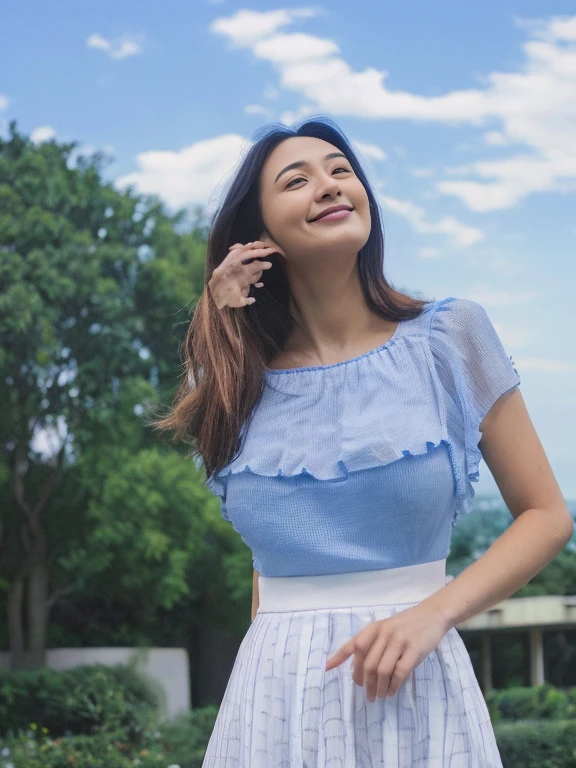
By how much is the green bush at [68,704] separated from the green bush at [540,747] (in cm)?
404

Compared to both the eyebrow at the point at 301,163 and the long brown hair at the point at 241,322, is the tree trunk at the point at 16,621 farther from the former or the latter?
the eyebrow at the point at 301,163

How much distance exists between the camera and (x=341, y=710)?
128 cm

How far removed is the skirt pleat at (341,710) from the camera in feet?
4.11

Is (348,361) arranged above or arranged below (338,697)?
above

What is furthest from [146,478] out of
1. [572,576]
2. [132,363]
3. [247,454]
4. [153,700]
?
[247,454]

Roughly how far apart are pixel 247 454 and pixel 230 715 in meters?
0.33

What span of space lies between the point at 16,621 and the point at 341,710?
1253 cm

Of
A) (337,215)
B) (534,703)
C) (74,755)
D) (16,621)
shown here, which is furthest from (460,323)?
(16,621)

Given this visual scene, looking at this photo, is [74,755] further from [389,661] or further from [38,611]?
[389,661]

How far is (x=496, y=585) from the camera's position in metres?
1.23

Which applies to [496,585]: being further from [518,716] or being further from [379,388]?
[518,716]

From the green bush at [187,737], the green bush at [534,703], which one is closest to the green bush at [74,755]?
the green bush at [187,737]

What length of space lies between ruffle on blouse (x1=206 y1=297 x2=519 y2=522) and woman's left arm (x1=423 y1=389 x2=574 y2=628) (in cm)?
3

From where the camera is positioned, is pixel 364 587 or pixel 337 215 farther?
pixel 337 215
